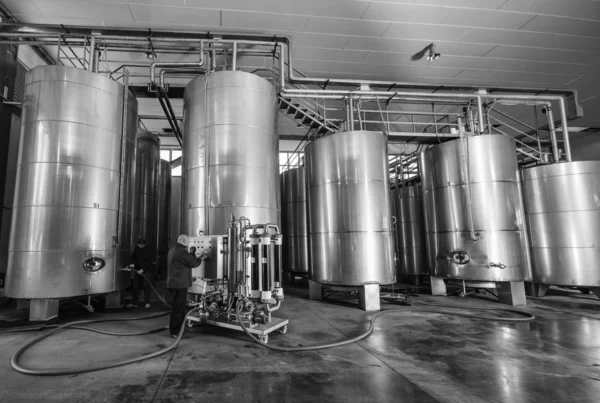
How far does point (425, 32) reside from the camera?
7.56 meters

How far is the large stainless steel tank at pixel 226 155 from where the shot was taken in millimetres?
5965

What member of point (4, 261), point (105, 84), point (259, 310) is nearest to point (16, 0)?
point (105, 84)

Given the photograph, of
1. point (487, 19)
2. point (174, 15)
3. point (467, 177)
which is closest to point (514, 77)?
point (487, 19)

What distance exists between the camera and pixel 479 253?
22.1ft

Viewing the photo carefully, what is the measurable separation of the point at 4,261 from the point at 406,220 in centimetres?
1111

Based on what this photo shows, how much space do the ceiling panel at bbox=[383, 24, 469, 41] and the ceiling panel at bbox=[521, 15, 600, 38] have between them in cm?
162

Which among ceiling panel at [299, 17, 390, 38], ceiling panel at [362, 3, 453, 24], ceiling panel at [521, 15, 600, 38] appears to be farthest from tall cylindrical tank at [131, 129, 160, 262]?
ceiling panel at [521, 15, 600, 38]

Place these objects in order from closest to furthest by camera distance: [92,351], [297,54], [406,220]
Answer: [92,351], [297,54], [406,220]

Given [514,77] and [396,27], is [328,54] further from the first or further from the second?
[514,77]

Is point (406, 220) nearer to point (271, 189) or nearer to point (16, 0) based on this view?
point (271, 189)

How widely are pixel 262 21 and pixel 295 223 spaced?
6.22m

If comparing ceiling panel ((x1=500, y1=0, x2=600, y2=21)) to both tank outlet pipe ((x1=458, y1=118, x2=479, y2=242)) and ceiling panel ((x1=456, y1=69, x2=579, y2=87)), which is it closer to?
ceiling panel ((x1=456, y1=69, x2=579, y2=87))

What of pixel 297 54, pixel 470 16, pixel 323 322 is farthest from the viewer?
pixel 297 54

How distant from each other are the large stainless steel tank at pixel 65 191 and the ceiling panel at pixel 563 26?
10354mm
